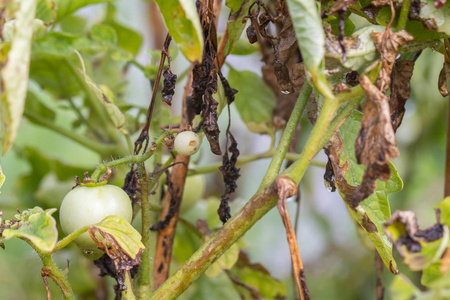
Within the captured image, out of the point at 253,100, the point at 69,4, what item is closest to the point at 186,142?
the point at 253,100

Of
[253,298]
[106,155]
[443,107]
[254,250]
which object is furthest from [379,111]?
[254,250]

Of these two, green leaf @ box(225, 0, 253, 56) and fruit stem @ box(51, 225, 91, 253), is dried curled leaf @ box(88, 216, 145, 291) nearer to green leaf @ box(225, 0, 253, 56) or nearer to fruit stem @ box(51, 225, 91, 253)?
fruit stem @ box(51, 225, 91, 253)

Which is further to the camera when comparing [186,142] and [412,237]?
[186,142]

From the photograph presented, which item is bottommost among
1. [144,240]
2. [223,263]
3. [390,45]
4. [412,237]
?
[223,263]

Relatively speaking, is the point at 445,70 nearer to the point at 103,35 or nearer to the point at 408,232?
the point at 408,232

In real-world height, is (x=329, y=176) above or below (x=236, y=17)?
below

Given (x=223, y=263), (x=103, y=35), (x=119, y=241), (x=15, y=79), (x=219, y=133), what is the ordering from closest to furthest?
(x=15, y=79) < (x=119, y=241) < (x=219, y=133) < (x=223, y=263) < (x=103, y=35)

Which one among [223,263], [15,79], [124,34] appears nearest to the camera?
[15,79]

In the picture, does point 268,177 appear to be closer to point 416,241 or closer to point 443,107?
point 416,241
